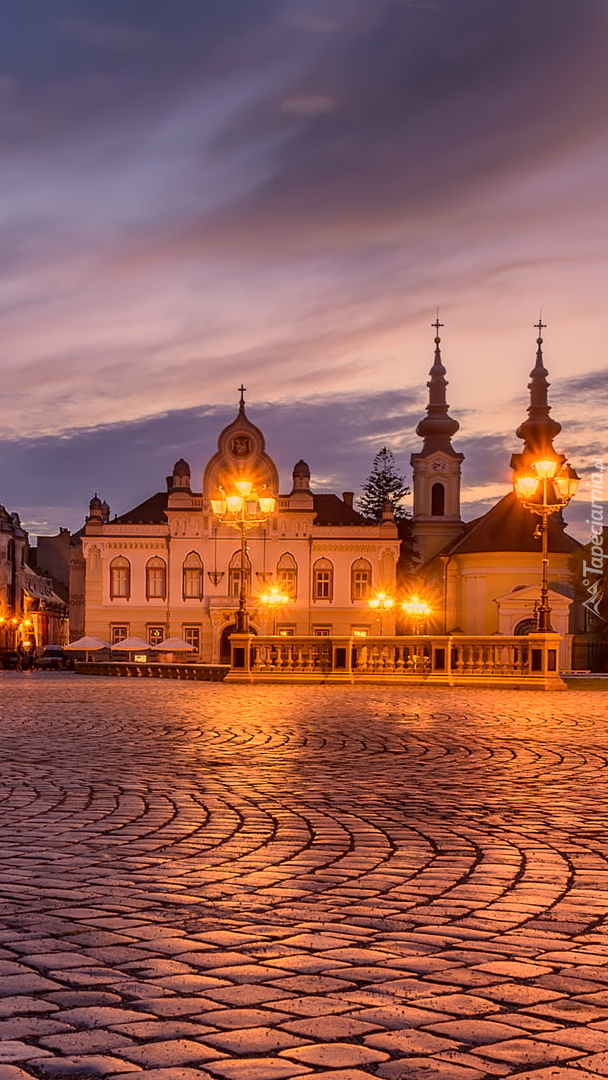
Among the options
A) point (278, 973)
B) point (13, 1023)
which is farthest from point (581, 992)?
point (13, 1023)

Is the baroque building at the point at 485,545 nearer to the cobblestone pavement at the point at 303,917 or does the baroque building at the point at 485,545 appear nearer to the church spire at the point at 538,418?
the church spire at the point at 538,418

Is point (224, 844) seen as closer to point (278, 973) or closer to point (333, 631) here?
point (278, 973)

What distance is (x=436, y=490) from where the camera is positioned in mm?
89312

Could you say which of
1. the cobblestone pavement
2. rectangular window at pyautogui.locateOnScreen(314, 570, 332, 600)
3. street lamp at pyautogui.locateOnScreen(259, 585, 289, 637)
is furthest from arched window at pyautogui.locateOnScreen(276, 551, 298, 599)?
the cobblestone pavement

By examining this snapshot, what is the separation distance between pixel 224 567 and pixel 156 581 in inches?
162

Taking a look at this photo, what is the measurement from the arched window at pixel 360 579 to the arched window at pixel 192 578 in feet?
29.4

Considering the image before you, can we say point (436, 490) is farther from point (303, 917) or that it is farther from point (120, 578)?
point (303, 917)

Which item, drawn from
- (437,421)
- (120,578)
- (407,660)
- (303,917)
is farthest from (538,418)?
(303,917)

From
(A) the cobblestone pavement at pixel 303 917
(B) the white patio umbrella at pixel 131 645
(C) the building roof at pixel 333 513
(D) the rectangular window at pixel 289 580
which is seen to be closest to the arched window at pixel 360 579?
(C) the building roof at pixel 333 513

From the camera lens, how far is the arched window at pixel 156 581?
73688 millimetres

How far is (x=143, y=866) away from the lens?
6.72 m

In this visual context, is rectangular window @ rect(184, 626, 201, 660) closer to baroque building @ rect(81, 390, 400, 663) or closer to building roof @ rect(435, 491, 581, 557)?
baroque building @ rect(81, 390, 400, 663)

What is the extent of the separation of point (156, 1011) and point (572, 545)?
76.0 metres

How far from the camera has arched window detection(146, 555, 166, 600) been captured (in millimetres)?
73688
